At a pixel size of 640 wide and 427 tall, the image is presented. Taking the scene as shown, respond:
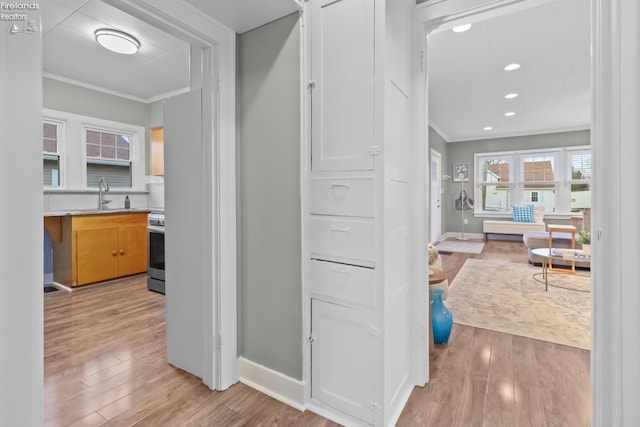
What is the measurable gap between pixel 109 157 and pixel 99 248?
144 cm

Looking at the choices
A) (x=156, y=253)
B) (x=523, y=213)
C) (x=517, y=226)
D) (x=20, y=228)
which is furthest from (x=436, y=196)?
(x=20, y=228)

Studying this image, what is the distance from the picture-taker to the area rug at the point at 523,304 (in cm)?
257

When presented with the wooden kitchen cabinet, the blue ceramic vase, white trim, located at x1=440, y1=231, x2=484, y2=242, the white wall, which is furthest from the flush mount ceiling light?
white trim, located at x1=440, y1=231, x2=484, y2=242

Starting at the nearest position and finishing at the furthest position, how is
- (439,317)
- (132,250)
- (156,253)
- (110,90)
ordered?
1. (439,317)
2. (156,253)
3. (132,250)
4. (110,90)

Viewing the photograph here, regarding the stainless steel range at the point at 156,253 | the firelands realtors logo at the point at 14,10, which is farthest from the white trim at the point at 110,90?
the firelands realtors logo at the point at 14,10

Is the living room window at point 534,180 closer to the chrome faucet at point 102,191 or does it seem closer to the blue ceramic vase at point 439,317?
the blue ceramic vase at point 439,317

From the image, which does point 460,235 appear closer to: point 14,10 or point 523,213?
point 523,213

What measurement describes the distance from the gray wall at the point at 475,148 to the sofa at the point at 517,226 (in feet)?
1.93

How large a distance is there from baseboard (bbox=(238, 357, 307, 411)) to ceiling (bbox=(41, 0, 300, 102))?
1.99 meters

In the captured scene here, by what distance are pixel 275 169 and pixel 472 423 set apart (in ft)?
5.44

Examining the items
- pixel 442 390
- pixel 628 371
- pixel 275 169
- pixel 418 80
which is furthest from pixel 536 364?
pixel 275 169

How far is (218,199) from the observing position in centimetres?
178

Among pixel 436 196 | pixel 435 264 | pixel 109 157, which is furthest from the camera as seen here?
pixel 436 196

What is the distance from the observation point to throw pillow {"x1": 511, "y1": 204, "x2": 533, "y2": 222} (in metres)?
7.39
